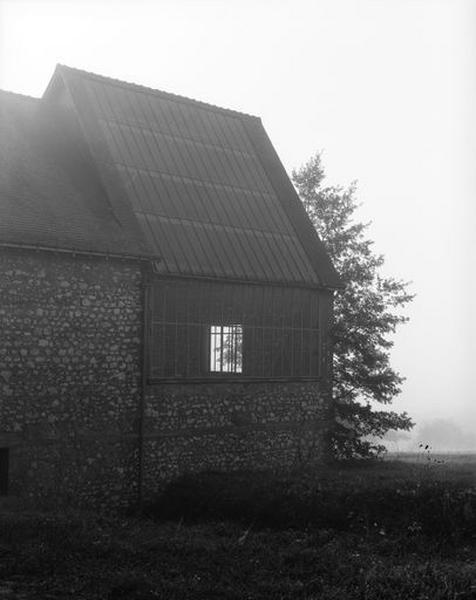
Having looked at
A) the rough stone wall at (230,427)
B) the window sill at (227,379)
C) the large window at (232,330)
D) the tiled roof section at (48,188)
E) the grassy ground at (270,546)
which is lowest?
the grassy ground at (270,546)

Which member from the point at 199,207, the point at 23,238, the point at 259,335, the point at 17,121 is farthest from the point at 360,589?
the point at 17,121

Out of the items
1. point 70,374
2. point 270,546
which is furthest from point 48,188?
point 270,546

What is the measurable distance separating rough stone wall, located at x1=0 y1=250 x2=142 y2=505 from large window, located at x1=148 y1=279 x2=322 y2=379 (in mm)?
936

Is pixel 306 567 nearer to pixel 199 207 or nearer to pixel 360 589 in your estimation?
pixel 360 589

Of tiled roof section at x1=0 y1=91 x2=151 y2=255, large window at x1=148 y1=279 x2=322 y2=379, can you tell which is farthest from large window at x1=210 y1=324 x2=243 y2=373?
tiled roof section at x1=0 y1=91 x2=151 y2=255

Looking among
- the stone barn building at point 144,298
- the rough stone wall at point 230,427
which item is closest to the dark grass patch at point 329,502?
the rough stone wall at point 230,427

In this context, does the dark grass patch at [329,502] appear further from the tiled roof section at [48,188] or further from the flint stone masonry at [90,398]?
the tiled roof section at [48,188]

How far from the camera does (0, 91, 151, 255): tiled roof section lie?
1769 centimetres

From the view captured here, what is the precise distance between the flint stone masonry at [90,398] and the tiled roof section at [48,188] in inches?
20.2

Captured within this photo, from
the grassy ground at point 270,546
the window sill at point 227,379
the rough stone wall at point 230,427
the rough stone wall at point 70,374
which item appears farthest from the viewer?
the window sill at point 227,379

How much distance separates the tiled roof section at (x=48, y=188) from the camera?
17.7 m

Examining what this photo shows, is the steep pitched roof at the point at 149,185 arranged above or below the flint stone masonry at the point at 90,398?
above

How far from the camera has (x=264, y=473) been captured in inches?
764

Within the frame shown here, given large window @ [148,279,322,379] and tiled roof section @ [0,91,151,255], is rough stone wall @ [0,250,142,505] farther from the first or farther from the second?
large window @ [148,279,322,379]
